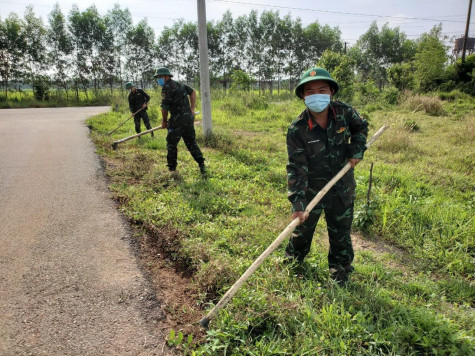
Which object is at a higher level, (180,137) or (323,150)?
(323,150)

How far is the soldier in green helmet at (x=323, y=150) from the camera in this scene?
2.26 meters

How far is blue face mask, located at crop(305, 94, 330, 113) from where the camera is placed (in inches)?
87.4

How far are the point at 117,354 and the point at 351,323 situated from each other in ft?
5.07

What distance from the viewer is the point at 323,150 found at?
2303 mm

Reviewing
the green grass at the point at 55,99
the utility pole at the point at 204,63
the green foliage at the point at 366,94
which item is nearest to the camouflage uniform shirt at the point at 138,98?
the utility pole at the point at 204,63

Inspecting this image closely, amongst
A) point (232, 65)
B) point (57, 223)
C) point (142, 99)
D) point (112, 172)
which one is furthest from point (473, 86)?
point (232, 65)

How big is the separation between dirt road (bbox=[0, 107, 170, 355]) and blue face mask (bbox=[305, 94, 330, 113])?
→ 77.5 inches

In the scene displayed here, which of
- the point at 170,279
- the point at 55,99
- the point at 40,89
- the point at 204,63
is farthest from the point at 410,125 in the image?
the point at 40,89

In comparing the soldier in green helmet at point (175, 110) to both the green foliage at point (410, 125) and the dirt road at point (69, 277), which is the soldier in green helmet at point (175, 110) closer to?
the dirt road at point (69, 277)

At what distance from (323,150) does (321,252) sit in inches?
47.1

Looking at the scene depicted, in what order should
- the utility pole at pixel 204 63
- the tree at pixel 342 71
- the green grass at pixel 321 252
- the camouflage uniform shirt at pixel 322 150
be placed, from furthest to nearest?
1. the tree at pixel 342 71
2. the utility pole at pixel 204 63
3. the camouflage uniform shirt at pixel 322 150
4. the green grass at pixel 321 252

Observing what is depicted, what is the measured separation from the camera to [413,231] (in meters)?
3.32

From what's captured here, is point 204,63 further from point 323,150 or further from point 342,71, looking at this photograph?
point 342,71

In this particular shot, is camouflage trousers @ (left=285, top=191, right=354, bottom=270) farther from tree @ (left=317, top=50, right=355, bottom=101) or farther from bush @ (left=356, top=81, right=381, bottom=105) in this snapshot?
bush @ (left=356, top=81, right=381, bottom=105)
